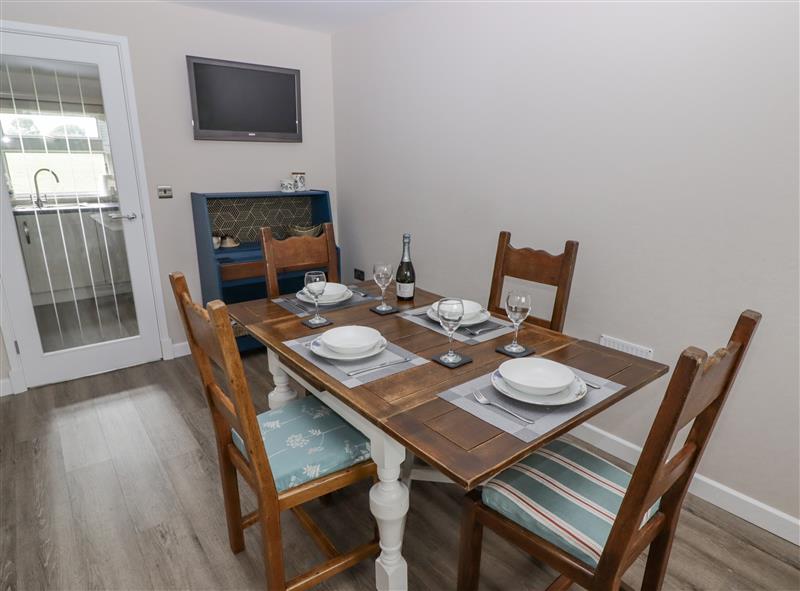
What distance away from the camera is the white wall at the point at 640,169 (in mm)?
1623

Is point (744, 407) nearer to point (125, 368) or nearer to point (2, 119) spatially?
point (125, 368)

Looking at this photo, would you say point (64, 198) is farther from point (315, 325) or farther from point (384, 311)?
point (384, 311)

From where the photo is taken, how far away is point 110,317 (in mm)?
3053

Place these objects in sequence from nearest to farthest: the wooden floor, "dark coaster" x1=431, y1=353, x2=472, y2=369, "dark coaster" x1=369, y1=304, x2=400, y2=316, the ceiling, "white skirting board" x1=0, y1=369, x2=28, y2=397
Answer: "dark coaster" x1=431, y1=353, x2=472, y2=369
the wooden floor
"dark coaster" x1=369, y1=304, x2=400, y2=316
"white skirting board" x1=0, y1=369, x2=28, y2=397
the ceiling

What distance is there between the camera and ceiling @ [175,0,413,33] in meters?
2.85

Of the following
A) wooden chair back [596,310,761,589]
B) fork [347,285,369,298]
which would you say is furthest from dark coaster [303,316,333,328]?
wooden chair back [596,310,761,589]

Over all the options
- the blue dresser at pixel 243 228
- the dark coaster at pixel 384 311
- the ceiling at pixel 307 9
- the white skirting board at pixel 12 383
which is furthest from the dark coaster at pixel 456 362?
the white skirting board at pixel 12 383

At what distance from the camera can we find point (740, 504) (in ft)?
6.00

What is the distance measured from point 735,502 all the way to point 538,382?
1324 mm

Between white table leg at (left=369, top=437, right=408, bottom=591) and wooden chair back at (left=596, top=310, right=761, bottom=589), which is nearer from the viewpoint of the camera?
wooden chair back at (left=596, top=310, right=761, bottom=589)

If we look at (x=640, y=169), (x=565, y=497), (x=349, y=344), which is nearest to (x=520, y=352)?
(x=565, y=497)

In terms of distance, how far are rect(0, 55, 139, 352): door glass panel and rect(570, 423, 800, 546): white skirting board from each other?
3.16 meters

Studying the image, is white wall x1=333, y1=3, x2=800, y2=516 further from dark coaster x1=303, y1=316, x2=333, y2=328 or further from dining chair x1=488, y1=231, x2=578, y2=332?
dark coaster x1=303, y1=316, x2=333, y2=328

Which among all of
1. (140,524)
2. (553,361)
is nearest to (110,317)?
(140,524)
